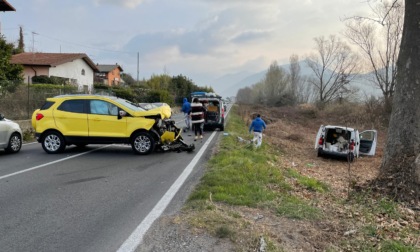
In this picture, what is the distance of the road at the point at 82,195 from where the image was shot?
16.1 feet

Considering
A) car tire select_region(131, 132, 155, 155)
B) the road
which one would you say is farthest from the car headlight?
the road

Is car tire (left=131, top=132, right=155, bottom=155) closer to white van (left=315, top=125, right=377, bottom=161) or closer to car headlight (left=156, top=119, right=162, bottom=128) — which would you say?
car headlight (left=156, top=119, right=162, bottom=128)

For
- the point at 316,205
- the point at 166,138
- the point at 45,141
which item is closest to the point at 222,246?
the point at 316,205

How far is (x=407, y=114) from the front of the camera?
297 inches

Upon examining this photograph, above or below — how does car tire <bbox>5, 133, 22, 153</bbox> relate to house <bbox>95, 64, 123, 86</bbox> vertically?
below

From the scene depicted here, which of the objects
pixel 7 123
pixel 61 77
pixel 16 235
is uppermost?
pixel 61 77

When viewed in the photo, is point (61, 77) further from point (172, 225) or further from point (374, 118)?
point (172, 225)

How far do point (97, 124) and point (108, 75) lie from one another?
200ft

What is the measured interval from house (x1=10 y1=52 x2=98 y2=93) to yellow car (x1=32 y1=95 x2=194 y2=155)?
23570 millimetres

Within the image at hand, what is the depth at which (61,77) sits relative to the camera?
3997 cm

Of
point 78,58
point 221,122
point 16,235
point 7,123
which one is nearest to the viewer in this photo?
point 16,235

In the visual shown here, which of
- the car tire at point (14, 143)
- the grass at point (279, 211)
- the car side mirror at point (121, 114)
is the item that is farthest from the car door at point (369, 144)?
the car tire at point (14, 143)

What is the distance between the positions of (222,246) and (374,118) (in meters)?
33.6

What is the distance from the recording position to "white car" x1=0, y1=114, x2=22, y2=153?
1188 centimetres
